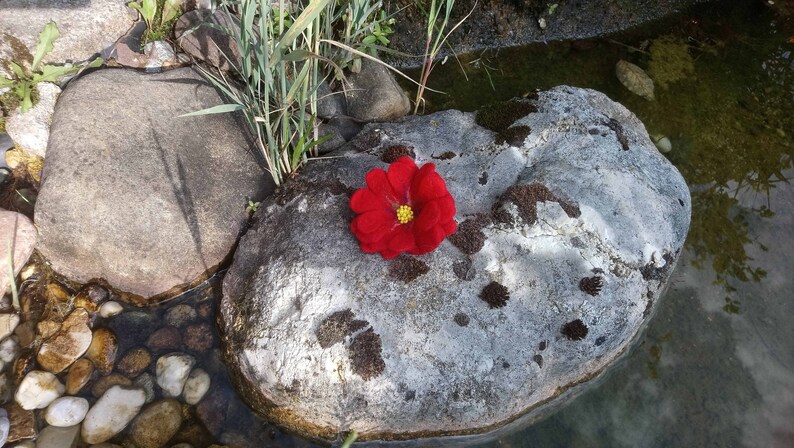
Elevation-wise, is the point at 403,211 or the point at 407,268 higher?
the point at 403,211

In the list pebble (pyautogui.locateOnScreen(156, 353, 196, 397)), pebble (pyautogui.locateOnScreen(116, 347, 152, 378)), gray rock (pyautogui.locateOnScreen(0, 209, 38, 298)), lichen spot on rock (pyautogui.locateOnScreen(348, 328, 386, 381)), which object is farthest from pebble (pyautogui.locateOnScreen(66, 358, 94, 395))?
lichen spot on rock (pyautogui.locateOnScreen(348, 328, 386, 381))

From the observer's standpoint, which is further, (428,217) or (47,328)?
(47,328)

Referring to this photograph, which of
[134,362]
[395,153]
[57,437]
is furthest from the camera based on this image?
[395,153]

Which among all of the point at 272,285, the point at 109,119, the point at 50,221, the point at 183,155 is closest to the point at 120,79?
the point at 109,119

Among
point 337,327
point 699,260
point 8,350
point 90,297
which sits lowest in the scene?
point 699,260

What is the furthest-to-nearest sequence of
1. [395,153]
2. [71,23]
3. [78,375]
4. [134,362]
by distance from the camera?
1. [71,23]
2. [395,153]
3. [134,362]
4. [78,375]

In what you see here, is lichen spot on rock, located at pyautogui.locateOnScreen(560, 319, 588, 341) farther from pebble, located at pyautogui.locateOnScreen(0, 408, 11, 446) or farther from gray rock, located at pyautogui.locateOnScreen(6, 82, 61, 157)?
gray rock, located at pyautogui.locateOnScreen(6, 82, 61, 157)

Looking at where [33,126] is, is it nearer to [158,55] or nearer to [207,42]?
[158,55]

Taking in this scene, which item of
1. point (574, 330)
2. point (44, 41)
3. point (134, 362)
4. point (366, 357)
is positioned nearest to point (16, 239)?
point (134, 362)

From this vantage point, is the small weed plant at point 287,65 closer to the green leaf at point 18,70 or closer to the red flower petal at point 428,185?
the red flower petal at point 428,185
